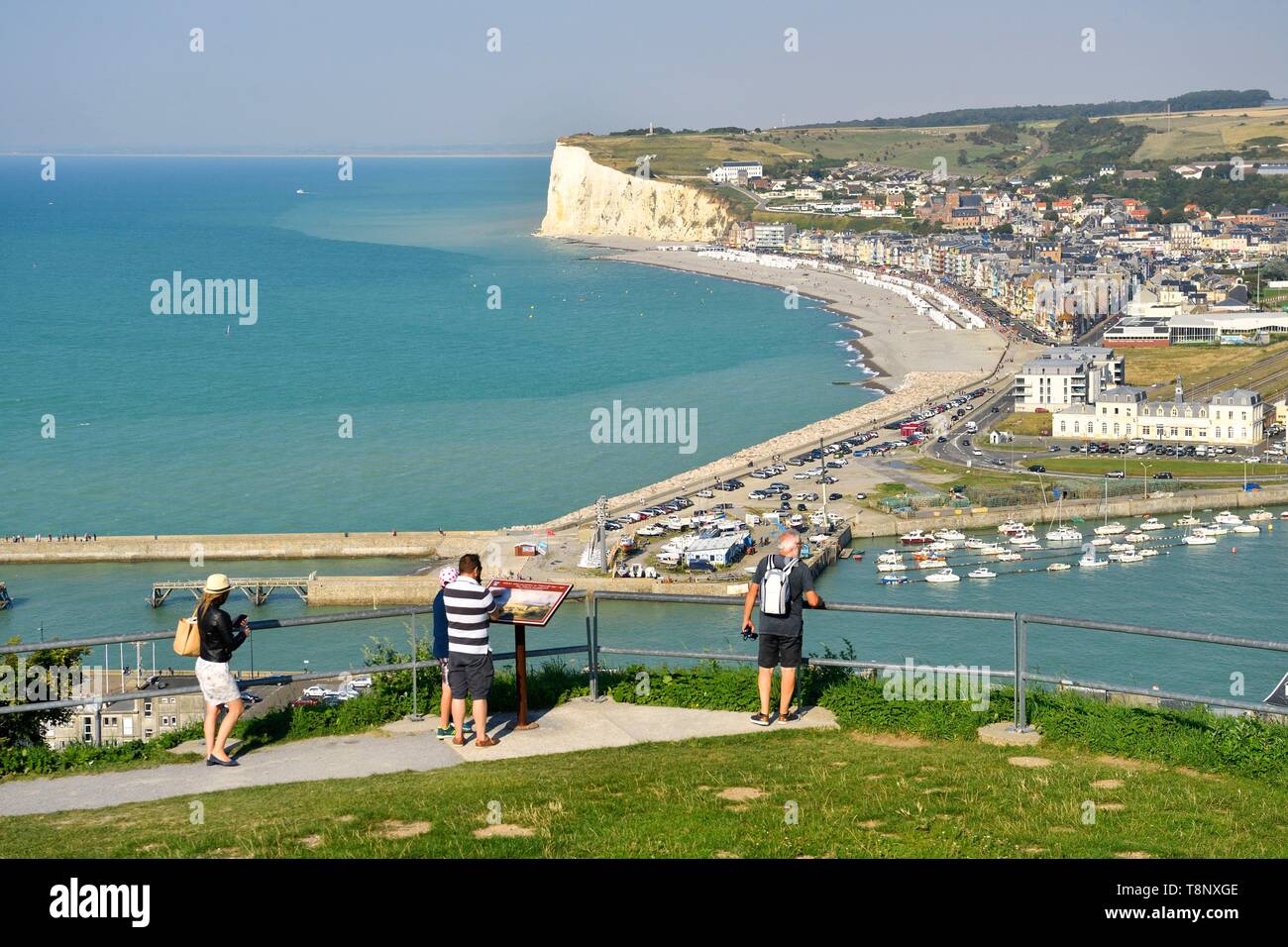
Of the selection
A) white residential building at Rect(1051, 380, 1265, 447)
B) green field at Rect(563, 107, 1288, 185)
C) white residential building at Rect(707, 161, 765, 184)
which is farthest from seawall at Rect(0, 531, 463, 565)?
white residential building at Rect(707, 161, 765, 184)

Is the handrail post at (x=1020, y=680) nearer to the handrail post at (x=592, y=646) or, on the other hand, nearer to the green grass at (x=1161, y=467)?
the handrail post at (x=592, y=646)

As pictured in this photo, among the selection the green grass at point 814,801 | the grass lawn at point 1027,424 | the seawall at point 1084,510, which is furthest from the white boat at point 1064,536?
the green grass at point 814,801

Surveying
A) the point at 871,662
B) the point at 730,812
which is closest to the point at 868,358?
the point at 871,662

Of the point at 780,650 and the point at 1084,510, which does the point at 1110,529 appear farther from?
the point at 780,650

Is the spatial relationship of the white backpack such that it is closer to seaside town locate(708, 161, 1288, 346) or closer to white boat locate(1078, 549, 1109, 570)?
white boat locate(1078, 549, 1109, 570)
